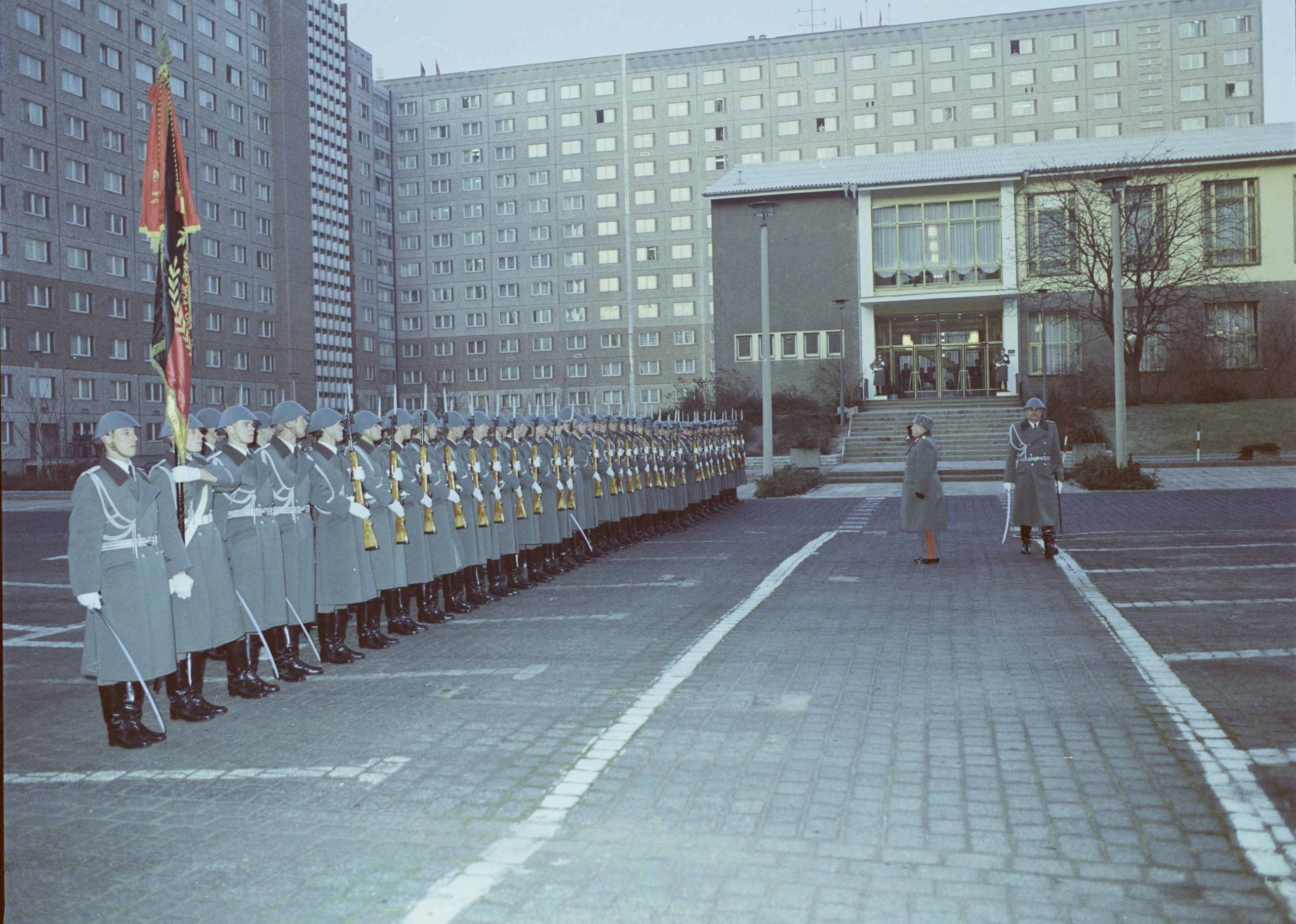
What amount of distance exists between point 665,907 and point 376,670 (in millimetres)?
4988

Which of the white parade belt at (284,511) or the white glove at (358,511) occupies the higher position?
the white parade belt at (284,511)

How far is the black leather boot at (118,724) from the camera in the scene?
668 centimetres

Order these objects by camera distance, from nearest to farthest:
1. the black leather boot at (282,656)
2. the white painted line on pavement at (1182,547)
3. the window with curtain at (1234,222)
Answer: the black leather boot at (282,656) < the white painted line on pavement at (1182,547) < the window with curtain at (1234,222)

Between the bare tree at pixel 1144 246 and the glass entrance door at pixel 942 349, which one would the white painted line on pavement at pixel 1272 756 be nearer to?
the bare tree at pixel 1144 246

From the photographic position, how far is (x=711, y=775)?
18.4ft

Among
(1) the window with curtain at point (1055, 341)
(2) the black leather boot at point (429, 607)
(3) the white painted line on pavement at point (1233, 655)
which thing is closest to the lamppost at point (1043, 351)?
(1) the window with curtain at point (1055, 341)

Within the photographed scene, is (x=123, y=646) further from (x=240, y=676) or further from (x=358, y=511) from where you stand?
(x=358, y=511)

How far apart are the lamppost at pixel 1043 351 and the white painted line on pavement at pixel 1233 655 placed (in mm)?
37839

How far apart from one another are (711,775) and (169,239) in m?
5.31

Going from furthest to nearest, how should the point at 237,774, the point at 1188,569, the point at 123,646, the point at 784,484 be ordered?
Result: the point at 784,484 → the point at 1188,569 → the point at 123,646 → the point at 237,774

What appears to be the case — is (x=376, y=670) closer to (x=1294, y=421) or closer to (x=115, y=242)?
(x=1294, y=421)

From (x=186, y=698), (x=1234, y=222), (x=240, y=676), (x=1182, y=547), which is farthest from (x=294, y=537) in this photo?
(x=1234, y=222)

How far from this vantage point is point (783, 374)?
51.1 metres

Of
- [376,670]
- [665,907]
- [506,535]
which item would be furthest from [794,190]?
[665,907]
